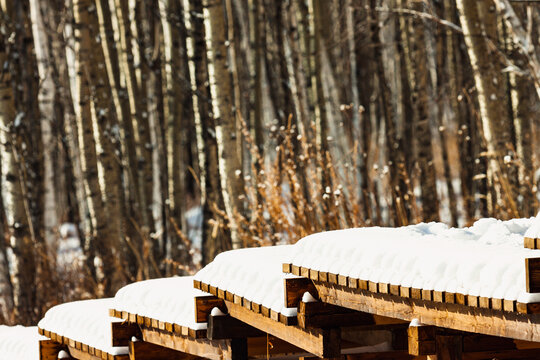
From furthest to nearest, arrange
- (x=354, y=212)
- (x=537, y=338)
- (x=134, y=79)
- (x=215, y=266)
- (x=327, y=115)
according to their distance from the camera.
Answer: (x=134, y=79), (x=327, y=115), (x=354, y=212), (x=215, y=266), (x=537, y=338)

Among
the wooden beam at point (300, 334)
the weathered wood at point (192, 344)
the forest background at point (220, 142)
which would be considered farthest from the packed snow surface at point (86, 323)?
the forest background at point (220, 142)

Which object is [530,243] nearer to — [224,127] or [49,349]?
[49,349]

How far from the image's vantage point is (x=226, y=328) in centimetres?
532

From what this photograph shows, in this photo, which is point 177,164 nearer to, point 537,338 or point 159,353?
point 159,353

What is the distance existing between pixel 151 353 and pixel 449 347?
2.44 metres

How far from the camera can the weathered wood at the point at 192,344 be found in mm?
5504

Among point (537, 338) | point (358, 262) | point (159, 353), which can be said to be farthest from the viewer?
A: point (159, 353)

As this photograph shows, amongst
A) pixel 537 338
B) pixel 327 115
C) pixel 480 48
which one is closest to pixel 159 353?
pixel 537 338

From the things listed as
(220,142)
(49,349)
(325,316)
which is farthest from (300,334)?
(220,142)

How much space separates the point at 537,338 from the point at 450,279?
41 centimetres

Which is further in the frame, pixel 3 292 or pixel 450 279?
pixel 3 292

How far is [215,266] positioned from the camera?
539 centimetres

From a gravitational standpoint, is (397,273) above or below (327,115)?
below

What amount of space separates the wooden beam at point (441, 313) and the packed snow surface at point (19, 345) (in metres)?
3.49
